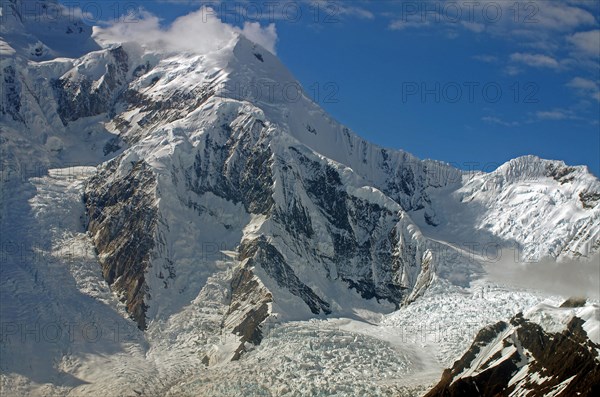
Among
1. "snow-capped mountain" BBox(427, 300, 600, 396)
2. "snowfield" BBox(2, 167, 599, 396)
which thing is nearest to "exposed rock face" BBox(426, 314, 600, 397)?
"snow-capped mountain" BBox(427, 300, 600, 396)

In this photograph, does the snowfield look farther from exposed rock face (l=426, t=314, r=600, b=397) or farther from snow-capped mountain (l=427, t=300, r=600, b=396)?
exposed rock face (l=426, t=314, r=600, b=397)

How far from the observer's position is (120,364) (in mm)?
185875

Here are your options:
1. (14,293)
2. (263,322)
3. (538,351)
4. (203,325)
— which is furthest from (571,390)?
(14,293)

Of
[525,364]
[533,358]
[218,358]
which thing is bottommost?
[218,358]

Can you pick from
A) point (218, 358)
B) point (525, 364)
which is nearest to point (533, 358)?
point (525, 364)

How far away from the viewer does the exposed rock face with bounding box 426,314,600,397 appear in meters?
158

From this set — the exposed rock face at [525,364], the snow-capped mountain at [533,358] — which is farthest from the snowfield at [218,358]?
the exposed rock face at [525,364]

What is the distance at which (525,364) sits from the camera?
552 ft

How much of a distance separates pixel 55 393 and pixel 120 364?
1572 centimetres

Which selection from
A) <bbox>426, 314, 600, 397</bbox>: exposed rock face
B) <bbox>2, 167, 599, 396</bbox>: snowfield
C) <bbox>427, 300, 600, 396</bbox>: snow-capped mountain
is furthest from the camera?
<bbox>2, 167, 599, 396</bbox>: snowfield

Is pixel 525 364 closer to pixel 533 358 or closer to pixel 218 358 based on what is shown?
pixel 533 358

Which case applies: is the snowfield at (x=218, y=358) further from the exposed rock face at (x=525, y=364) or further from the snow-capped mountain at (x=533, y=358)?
the exposed rock face at (x=525, y=364)

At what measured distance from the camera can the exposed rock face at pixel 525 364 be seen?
158250 mm

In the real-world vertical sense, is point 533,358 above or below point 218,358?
above
